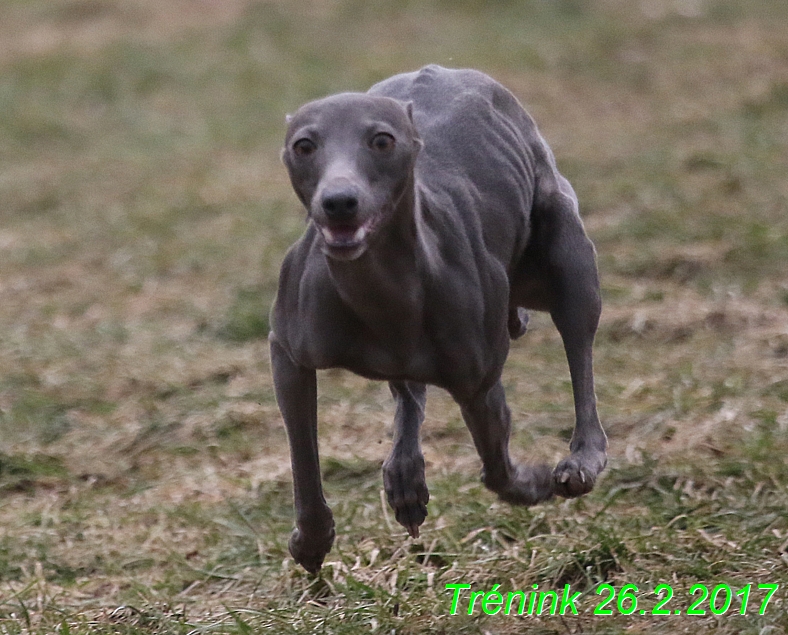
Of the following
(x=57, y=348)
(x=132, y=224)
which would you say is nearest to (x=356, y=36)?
(x=132, y=224)

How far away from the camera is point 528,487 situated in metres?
4.71

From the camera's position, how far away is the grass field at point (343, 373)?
482 cm

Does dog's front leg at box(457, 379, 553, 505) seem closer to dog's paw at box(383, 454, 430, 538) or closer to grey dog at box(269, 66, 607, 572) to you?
grey dog at box(269, 66, 607, 572)

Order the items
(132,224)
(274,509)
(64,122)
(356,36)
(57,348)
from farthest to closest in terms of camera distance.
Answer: (356,36) → (64,122) → (132,224) → (57,348) → (274,509)

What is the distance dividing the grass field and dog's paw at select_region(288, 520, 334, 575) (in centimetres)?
17

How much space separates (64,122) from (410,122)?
32.8 ft

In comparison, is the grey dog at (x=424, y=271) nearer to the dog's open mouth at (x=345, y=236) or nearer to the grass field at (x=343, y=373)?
the dog's open mouth at (x=345, y=236)

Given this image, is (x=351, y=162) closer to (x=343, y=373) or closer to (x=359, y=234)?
(x=359, y=234)

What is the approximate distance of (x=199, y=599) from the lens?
194 inches

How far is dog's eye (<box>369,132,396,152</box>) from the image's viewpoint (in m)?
3.51

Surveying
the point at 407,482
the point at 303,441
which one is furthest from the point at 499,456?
the point at 303,441

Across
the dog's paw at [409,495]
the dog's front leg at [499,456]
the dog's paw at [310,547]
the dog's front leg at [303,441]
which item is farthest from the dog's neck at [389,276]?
the dog's paw at [310,547]

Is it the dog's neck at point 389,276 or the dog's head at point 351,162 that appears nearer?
the dog's head at point 351,162

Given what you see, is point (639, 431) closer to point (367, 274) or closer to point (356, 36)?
point (367, 274)
